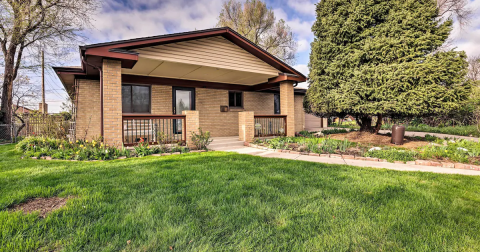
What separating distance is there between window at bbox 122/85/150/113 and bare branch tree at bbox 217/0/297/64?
12.7 meters

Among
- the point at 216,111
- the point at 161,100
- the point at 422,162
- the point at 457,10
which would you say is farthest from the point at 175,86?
the point at 457,10

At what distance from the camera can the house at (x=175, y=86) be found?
19.0 ft

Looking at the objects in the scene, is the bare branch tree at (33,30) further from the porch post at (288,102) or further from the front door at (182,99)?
the porch post at (288,102)

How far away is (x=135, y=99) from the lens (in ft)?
28.7

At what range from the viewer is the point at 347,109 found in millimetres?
8109

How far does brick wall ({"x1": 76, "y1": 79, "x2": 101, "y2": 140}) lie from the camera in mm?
8156

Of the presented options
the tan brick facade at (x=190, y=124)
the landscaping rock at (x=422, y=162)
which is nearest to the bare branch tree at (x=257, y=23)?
the tan brick facade at (x=190, y=124)

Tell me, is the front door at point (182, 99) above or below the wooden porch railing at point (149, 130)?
above

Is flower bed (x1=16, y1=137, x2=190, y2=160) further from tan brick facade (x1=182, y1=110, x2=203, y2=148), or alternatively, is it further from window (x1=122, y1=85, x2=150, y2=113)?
window (x1=122, y1=85, x2=150, y2=113)

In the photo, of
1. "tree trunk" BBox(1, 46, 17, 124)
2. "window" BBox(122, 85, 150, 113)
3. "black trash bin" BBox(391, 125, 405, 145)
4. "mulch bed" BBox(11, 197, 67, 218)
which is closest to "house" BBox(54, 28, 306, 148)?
"window" BBox(122, 85, 150, 113)

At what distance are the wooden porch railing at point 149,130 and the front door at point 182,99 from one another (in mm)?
614

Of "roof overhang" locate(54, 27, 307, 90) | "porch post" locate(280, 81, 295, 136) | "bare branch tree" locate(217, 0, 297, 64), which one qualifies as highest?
"bare branch tree" locate(217, 0, 297, 64)

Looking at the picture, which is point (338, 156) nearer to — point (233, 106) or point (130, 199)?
point (130, 199)

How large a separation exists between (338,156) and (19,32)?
1700cm
